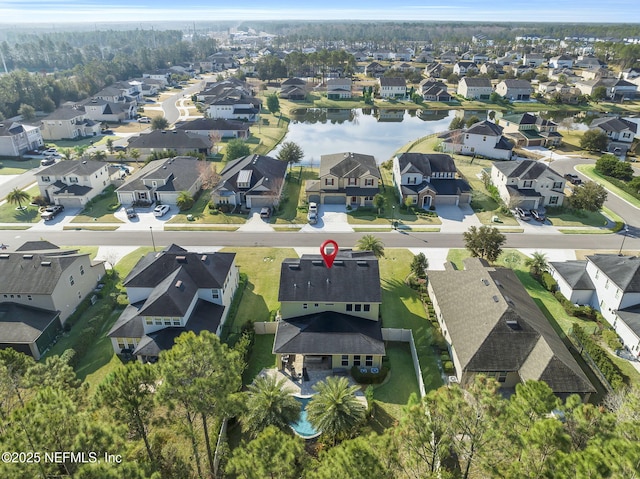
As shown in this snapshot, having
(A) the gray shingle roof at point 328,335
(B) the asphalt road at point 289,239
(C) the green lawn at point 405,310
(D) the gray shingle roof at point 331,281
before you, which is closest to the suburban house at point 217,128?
(B) the asphalt road at point 289,239

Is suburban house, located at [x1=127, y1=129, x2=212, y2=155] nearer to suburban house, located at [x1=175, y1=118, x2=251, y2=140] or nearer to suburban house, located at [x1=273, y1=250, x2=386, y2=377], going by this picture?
suburban house, located at [x1=175, y1=118, x2=251, y2=140]

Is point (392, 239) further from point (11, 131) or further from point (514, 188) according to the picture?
point (11, 131)

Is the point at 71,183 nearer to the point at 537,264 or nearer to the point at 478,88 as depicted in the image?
the point at 537,264

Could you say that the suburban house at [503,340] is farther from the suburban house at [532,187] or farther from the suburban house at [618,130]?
the suburban house at [618,130]

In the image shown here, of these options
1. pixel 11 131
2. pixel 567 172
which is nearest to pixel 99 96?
pixel 11 131

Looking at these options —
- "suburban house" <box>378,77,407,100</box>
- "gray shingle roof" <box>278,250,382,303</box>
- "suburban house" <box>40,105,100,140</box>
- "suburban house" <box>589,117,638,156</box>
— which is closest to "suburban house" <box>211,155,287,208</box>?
"gray shingle roof" <box>278,250,382,303</box>

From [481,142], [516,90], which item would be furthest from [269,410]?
[516,90]
